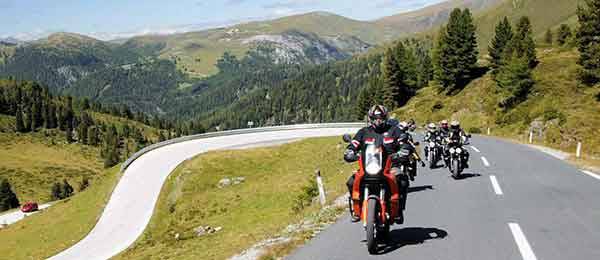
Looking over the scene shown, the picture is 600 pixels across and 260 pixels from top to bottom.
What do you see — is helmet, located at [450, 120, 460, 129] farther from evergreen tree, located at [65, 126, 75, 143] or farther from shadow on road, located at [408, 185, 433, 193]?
evergreen tree, located at [65, 126, 75, 143]

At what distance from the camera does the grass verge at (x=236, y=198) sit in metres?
17.2

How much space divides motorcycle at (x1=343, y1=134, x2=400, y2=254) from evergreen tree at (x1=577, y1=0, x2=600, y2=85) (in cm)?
5468

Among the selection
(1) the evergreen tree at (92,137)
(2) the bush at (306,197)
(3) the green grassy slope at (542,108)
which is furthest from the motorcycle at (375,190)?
(1) the evergreen tree at (92,137)

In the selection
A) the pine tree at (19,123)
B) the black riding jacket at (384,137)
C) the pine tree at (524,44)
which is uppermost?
the pine tree at (524,44)

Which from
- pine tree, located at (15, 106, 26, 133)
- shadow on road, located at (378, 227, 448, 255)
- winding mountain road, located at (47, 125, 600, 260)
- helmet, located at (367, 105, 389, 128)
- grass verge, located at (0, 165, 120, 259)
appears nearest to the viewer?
winding mountain road, located at (47, 125, 600, 260)

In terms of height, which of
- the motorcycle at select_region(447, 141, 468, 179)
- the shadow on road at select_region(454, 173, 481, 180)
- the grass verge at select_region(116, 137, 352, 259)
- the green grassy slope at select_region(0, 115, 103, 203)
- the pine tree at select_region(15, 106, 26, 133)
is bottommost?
the green grassy slope at select_region(0, 115, 103, 203)

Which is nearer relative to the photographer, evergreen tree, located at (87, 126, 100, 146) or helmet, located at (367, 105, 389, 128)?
helmet, located at (367, 105, 389, 128)

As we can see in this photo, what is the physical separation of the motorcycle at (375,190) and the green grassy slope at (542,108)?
32865 millimetres

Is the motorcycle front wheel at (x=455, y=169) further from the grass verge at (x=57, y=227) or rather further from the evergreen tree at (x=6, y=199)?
the evergreen tree at (x=6, y=199)

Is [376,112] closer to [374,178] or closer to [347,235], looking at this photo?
[374,178]

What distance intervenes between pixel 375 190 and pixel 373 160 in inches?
20.5

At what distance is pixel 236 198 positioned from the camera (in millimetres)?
28625

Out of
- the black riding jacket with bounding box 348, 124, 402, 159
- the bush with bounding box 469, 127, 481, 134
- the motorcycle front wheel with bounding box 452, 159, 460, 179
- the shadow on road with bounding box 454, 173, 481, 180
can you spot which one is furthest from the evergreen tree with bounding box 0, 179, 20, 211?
the black riding jacket with bounding box 348, 124, 402, 159

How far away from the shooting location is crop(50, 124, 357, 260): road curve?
29323 mm
